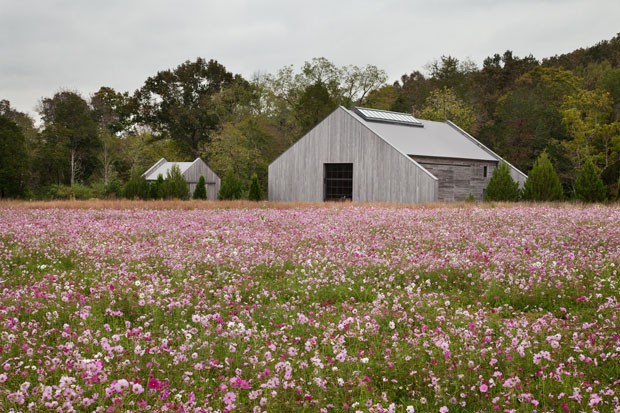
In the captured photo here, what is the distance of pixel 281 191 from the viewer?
46.7 m

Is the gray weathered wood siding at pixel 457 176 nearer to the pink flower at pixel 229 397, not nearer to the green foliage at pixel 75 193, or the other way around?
the green foliage at pixel 75 193

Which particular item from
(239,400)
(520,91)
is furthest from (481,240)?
(520,91)

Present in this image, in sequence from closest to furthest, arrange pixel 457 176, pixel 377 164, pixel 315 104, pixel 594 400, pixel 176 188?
pixel 594 400
pixel 377 164
pixel 457 176
pixel 176 188
pixel 315 104

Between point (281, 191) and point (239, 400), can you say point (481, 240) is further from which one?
point (281, 191)

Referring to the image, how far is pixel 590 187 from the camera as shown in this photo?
37.3 m

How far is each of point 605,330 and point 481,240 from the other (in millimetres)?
6439

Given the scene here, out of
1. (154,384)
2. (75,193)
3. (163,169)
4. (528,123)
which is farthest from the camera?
(163,169)

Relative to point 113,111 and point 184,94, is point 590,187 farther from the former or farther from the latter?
point 113,111

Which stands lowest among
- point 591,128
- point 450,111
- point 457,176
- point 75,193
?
point 75,193

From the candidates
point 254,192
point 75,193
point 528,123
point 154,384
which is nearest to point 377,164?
point 254,192

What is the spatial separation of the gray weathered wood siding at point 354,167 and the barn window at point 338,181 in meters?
0.66

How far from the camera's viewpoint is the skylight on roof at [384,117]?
45688 millimetres

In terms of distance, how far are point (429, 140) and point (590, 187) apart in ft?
44.1

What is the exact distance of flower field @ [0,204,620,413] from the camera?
4512 mm
